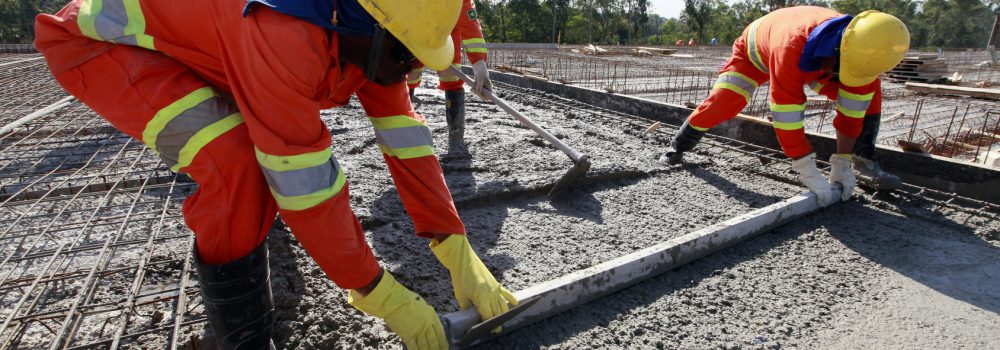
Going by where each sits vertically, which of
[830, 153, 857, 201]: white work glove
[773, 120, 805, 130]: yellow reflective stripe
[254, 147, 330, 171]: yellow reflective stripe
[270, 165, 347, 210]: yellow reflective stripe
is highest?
[254, 147, 330, 171]: yellow reflective stripe

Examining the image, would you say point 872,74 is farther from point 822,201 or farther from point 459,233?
point 459,233

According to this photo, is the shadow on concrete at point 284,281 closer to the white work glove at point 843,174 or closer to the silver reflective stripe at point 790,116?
the silver reflective stripe at point 790,116

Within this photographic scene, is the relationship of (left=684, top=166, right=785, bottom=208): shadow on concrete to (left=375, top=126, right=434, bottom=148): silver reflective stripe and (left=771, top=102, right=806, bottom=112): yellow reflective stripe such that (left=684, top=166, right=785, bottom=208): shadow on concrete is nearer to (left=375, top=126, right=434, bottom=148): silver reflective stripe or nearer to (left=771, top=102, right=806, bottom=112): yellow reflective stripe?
(left=771, top=102, right=806, bottom=112): yellow reflective stripe

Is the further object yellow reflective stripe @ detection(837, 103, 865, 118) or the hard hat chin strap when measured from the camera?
yellow reflective stripe @ detection(837, 103, 865, 118)

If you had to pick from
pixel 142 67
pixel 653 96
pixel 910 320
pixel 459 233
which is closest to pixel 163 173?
pixel 142 67

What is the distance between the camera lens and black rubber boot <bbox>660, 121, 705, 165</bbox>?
415 centimetres

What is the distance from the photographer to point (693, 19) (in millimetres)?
50375

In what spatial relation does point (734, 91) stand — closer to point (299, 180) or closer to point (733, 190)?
point (733, 190)

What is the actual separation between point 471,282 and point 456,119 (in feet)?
8.84

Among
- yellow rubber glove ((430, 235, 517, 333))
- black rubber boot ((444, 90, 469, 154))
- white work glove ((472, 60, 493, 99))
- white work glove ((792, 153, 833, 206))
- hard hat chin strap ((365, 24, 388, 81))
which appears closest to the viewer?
hard hat chin strap ((365, 24, 388, 81))

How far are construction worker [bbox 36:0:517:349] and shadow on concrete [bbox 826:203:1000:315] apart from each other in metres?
2.66

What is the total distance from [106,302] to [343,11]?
1729 millimetres

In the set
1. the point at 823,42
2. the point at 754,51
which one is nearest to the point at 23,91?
the point at 754,51

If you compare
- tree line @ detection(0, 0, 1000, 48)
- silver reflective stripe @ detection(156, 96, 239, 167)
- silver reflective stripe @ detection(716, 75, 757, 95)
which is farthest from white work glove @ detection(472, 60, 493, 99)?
tree line @ detection(0, 0, 1000, 48)
